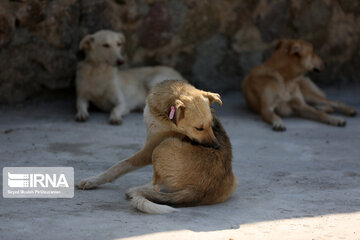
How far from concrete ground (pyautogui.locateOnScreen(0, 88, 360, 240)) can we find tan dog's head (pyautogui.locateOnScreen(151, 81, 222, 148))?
53 cm

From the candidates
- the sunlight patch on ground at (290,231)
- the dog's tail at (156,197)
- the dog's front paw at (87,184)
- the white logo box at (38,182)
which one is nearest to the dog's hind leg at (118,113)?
the white logo box at (38,182)

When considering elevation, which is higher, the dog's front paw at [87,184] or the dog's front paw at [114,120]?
the dog's front paw at [87,184]

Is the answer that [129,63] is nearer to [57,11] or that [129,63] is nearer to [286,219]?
[57,11]

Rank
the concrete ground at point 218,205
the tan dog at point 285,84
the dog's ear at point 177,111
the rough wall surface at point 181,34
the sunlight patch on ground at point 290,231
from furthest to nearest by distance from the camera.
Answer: the tan dog at point 285,84
the rough wall surface at point 181,34
the dog's ear at point 177,111
the concrete ground at point 218,205
the sunlight patch on ground at point 290,231

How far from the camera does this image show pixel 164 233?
3.43m

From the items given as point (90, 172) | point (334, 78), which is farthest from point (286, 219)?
point (334, 78)

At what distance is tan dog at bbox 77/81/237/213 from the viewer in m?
4.12

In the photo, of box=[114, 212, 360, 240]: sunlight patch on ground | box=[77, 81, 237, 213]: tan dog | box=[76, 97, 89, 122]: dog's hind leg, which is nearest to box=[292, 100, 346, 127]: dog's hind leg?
box=[76, 97, 89, 122]: dog's hind leg

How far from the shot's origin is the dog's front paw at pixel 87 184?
4566 millimetres

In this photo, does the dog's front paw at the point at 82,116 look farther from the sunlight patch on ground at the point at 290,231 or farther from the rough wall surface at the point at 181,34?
the sunlight patch on ground at the point at 290,231

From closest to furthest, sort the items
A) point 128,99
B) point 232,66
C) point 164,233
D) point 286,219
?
point 164,233 → point 286,219 → point 128,99 → point 232,66

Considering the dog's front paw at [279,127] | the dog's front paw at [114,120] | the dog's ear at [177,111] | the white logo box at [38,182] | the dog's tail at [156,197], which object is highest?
the dog's ear at [177,111]

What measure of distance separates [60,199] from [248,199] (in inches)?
55.4

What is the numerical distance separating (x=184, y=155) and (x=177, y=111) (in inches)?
12.8
